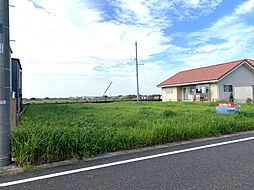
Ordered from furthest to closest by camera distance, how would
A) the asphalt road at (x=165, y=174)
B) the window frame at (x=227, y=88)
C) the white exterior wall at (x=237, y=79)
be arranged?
the window frame at (x=227, y=88) → the white exterior wall at (x=237, y=79) → the asphalt road at (x=165, y=174)

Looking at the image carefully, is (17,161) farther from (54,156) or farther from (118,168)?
(118,168)

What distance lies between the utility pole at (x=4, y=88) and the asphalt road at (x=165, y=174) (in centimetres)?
53

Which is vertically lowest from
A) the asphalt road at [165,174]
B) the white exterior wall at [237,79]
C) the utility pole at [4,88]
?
the asphalt road at [165,174]

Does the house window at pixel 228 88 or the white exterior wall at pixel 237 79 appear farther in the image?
the house window at pixel 228 88

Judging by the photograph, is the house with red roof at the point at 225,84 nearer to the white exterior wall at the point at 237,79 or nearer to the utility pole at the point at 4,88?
the white exterior wall at the point at 237,79

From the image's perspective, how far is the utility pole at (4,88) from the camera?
291cm

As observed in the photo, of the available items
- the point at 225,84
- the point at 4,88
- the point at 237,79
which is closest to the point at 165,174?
the point at 4,88

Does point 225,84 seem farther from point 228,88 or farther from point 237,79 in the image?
point 237,79

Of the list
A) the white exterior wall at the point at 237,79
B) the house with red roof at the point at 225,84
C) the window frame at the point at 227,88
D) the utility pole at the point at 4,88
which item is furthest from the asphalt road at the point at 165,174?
the window frame at the point at 227,88

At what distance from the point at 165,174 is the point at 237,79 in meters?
18.8

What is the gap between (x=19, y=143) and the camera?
123 inches

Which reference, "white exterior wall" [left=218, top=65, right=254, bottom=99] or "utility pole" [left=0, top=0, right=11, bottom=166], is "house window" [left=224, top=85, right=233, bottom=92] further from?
"utility pole" [left=0, top=0, right=11, bottom=166]

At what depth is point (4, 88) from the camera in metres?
2.95

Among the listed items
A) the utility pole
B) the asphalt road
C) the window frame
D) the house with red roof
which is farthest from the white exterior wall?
the utility pole
